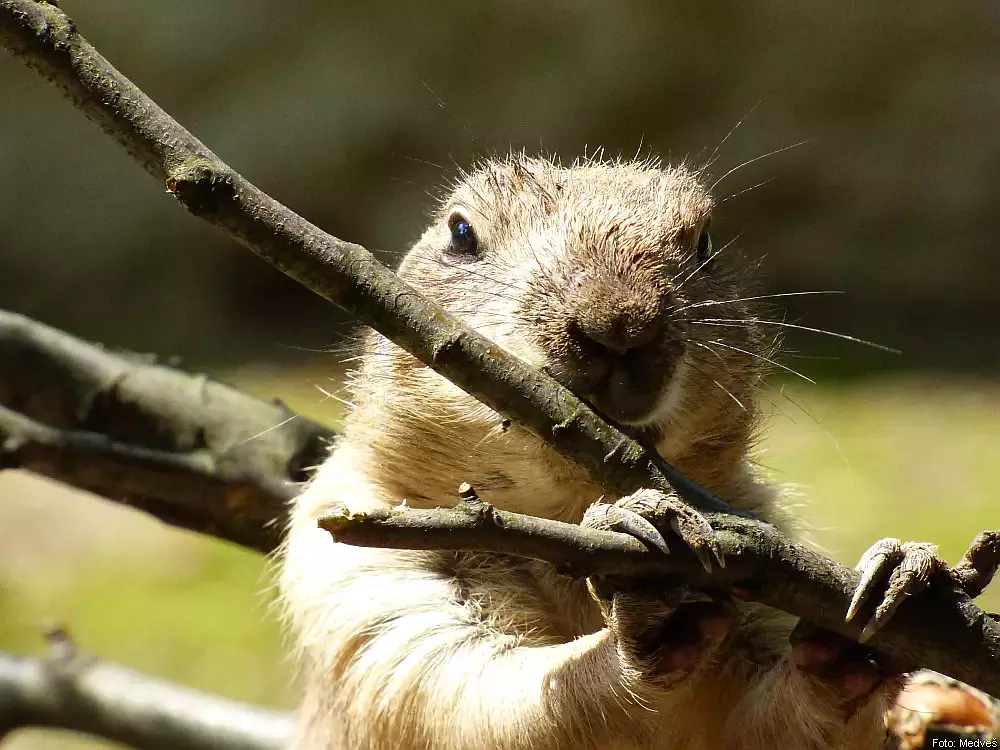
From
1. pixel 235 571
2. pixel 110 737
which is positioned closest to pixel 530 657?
pixel 110 737

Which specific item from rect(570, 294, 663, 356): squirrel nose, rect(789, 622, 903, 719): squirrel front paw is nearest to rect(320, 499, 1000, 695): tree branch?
rect(789, 622, 903, 719): squirrel front paw

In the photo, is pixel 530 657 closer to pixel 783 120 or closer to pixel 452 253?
pixel 452 253

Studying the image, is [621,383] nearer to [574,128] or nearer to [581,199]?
[581,199]

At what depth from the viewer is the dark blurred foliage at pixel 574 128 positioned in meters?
12.8

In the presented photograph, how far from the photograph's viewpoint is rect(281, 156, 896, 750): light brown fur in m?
3.08

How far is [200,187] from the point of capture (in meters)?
2.09

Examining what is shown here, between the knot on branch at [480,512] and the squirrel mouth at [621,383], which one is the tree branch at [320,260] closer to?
the knot on branch at [480,512]

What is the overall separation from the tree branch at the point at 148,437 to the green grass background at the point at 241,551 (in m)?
2.99

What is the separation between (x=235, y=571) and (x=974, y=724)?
6.69m

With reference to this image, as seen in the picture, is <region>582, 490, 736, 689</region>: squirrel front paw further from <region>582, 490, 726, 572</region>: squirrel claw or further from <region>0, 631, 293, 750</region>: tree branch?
<region>0, 631, 293, 750</region>: tree branch

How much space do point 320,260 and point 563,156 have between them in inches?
430

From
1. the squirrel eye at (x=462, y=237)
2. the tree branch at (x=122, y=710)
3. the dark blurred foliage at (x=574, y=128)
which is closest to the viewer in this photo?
the squirrel eye at (x=462, y=237)

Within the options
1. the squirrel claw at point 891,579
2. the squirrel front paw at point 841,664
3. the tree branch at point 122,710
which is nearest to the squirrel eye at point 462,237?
the squirrel front paw at point 841,664

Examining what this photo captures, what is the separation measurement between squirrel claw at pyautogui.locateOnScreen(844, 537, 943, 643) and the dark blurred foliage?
9621 millimetres
